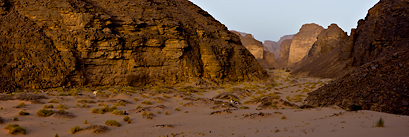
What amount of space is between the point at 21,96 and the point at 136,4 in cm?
2228

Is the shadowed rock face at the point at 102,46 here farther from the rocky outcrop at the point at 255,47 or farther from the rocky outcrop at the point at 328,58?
the rocky outcrop at the point at 255,47

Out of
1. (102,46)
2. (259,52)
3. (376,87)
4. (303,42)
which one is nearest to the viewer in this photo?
(376,87)

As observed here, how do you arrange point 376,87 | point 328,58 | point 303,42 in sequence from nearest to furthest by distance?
point 376,87 → point 328,58 → point 303,42

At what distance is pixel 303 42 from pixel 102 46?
10263 centimetres

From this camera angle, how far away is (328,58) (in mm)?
60438

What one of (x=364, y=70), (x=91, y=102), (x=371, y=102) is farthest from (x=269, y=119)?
(x=91, y=102)

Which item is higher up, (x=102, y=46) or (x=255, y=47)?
(x=255, y=47)

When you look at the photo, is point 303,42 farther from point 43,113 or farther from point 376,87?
point 43,113

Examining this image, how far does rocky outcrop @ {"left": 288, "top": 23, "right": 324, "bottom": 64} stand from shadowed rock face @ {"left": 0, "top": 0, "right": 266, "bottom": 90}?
81.9 metres

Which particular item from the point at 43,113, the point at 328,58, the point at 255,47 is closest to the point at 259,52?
the point at 255,47

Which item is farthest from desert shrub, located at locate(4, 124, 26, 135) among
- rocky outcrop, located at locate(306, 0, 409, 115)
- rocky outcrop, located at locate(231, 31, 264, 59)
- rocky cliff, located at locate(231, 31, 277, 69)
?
rocky outcrop, located at locate(231, 31, 264, 59)

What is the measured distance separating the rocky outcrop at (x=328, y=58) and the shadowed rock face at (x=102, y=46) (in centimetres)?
2111

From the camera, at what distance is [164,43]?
106 ft

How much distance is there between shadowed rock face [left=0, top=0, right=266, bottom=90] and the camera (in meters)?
24.7
